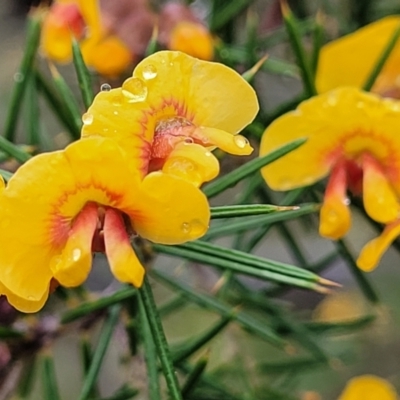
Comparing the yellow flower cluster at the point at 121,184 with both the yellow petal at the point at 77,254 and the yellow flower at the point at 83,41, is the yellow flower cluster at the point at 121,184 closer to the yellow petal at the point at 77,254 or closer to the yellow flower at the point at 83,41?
the yellow petal at the point at 77,254

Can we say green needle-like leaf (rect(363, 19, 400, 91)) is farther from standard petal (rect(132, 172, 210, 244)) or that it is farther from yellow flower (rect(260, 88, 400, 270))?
standard petal (rect(132, 172, 210, 244))

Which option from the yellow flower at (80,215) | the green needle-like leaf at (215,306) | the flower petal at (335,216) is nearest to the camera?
the yellow flower at (80,215)

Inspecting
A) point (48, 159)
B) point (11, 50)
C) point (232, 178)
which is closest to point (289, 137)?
point (232, 178)

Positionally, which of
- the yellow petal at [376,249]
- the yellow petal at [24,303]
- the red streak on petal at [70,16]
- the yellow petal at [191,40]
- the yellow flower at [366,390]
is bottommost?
the yellow flower at [366,390]

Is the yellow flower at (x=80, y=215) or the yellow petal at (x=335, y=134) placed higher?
the yellow flower at (x=80, y=215)

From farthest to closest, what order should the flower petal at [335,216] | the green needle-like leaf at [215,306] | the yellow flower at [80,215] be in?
the green needle-like leaf at [215,306]
the flower petal at [335,216]
the yellow flower at [80,215]

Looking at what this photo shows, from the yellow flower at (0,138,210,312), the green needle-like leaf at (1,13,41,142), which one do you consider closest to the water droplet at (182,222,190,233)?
the yellow flower at (0,138,210,312)

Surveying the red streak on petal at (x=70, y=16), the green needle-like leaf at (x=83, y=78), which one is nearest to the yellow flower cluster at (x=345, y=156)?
the green needle-like leaf at (x=83, y=78)

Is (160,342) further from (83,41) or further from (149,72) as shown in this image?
(83,41)
